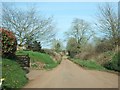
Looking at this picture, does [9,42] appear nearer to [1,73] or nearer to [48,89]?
[1,73]

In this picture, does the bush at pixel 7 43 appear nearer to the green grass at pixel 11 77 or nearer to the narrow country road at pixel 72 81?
the narrow country road at pixel 72 81

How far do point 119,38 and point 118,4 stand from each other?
519 cm

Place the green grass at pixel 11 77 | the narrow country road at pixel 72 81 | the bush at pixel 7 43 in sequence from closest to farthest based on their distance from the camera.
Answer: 1. the green grass at pixel 11 77
2. the narrow country road at pixel 72 81
3. the bush at pixel 7 43

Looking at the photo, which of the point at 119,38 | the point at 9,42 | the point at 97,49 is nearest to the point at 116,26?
the point at 119,38

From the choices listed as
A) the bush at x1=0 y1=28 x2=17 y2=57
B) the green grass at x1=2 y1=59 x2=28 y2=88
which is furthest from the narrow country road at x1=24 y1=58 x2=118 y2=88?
the bush at x1=0 y1=28 x2=17 y2=57

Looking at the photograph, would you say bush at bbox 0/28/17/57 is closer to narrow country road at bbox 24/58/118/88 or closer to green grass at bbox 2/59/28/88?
narrow country road at bbox 24/58/118/88

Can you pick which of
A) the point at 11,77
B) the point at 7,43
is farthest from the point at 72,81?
the point at 7,43

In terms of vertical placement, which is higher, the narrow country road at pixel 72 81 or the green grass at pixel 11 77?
the green grass at pixel 11 77

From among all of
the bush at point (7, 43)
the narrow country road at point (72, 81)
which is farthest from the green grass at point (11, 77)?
the bush at point (7, 43)

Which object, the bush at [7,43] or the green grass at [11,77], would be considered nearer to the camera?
the green grass at [11,77]

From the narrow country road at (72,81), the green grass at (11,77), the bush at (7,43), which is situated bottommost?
the narrow country road at (72,81)

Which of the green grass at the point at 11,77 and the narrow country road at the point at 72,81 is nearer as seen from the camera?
the green grass at the point at 11,77

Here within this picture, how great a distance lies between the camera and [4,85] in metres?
12.5

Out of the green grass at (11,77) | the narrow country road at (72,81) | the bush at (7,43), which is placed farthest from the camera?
the bush at (7,43)
